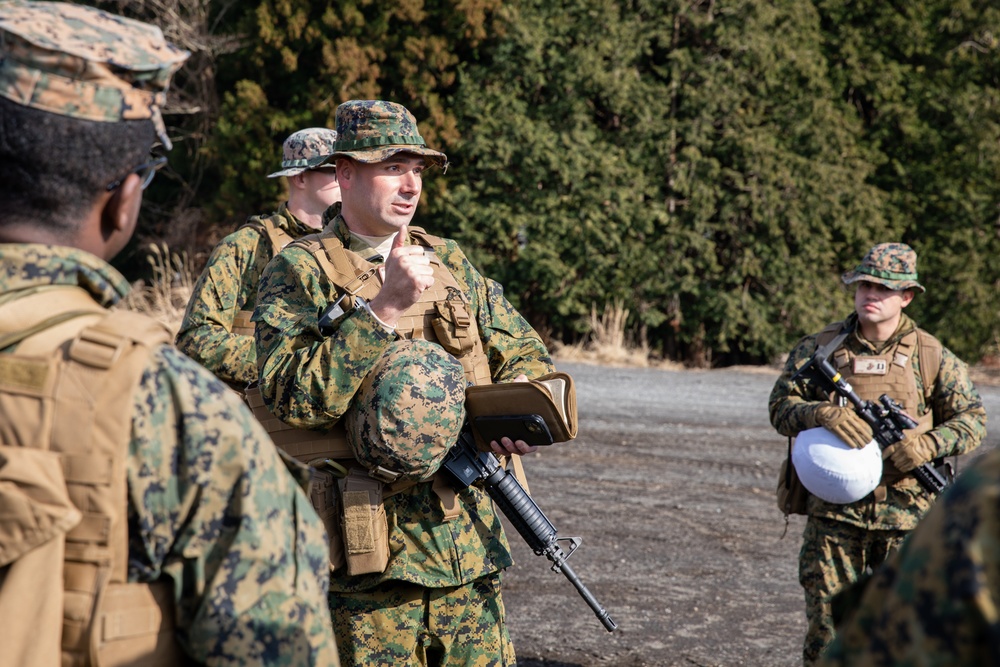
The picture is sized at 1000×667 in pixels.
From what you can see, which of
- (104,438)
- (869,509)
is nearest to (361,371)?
(104,438)

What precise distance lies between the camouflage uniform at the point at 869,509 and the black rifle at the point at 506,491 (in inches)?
66.3

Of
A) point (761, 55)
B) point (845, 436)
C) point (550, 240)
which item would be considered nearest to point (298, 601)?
point (845, 436)

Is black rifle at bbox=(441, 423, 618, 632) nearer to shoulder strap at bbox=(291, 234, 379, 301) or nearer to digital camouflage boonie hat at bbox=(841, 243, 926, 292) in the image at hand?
shoulder strap at bbox=(291, 234, 379, 301)

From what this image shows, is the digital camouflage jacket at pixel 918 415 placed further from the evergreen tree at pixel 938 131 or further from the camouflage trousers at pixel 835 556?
the evergreen tree at pixel 938 131

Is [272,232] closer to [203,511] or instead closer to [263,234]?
[263,234]

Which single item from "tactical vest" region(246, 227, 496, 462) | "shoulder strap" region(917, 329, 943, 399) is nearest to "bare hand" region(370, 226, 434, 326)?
"tactical vest" region(246, 227, 496, 462)

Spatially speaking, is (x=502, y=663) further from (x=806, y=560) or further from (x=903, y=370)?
(x=903, y=370)

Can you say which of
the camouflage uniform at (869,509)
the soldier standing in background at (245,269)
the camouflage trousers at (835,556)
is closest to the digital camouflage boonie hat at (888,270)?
the camouflage uniform at (869,509)

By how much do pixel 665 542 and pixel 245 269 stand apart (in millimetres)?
3626

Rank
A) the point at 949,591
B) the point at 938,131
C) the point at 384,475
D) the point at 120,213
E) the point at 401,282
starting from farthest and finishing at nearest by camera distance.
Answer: the point at 938,131, the point at 384,475, the point at 401,282, the point at 120,213, the point at 949,591

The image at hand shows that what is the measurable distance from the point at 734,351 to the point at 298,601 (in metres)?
15.3

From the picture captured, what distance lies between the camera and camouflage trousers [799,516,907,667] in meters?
5.11

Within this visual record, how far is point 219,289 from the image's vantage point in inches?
193

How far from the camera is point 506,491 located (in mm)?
3512
